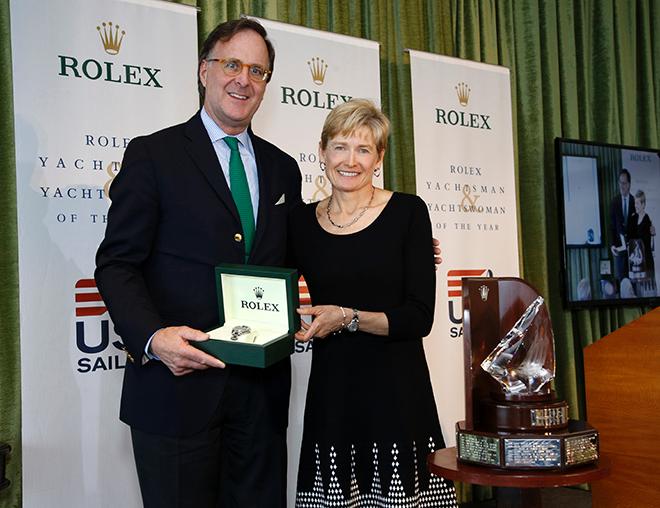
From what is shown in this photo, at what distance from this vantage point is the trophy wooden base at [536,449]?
5.36 feet

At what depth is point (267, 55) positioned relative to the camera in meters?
2.07

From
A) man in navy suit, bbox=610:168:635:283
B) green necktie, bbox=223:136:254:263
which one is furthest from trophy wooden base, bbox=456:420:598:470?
man in navy suit, bbox=610:168:635:283

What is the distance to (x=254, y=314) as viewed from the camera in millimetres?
1774

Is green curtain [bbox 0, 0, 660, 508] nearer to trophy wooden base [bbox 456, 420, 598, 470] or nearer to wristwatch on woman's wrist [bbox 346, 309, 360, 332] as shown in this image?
wristwatch on woman's wrist [bbox 346, 309, 360, 332]

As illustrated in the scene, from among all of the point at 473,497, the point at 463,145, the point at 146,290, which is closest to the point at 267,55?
the point at 146,290

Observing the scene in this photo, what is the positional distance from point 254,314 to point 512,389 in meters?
0.66

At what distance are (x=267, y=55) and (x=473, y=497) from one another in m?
2.93

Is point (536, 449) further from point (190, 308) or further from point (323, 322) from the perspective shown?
point (190, 308)

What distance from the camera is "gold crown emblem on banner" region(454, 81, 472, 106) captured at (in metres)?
3.81

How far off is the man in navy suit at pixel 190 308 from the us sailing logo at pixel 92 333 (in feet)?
2.39

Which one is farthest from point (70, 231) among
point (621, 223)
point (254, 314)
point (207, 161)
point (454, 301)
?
point (621, 223)

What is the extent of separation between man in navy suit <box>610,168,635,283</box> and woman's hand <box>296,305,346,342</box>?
10.4ft

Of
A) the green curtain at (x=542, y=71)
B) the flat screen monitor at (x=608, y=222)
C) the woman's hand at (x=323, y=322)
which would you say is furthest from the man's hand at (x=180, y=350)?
the flat screen monitor at (x=608, y=222)

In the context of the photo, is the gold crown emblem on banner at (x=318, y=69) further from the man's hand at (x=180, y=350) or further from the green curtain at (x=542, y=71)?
the man's hand at (x=180, y=350)
